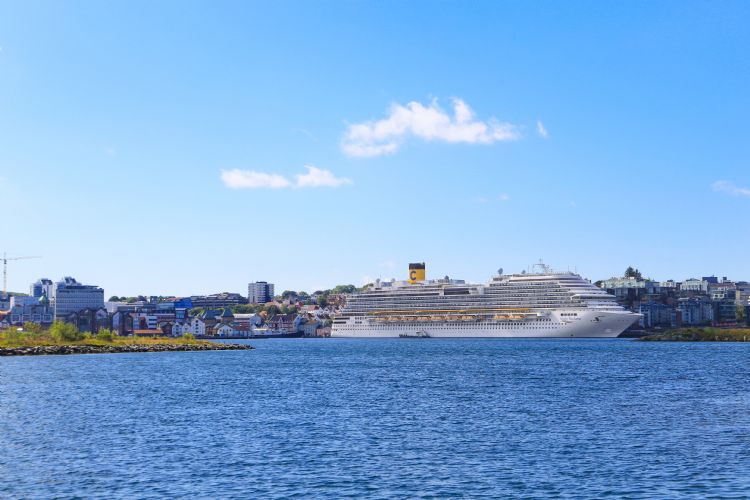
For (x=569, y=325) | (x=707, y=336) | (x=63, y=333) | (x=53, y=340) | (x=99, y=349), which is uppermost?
(x=63, y=333)

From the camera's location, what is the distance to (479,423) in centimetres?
4416

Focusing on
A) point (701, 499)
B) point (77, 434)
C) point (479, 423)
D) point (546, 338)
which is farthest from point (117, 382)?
point (546, 338)

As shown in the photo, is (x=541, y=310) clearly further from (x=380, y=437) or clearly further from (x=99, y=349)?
(x=380, y=437)

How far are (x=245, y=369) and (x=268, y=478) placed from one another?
6291 centimetres

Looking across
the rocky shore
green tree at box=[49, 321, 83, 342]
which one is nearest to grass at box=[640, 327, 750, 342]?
the rocky shore

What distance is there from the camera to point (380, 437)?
130 feet

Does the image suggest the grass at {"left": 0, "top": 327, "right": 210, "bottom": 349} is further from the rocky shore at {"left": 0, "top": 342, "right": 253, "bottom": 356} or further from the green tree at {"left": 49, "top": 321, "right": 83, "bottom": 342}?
the rocky shore at {"left": 0, "top": 342, "right": 253, "bottom": 356}

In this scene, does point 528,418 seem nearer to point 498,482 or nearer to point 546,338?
point 498,482

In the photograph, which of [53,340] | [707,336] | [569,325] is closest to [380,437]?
[53,340]

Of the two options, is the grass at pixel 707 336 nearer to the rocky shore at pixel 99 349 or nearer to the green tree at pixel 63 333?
the rocky shore at pixel 99 349

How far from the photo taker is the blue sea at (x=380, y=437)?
29531 millimetres

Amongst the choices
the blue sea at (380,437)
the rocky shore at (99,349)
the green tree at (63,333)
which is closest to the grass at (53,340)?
the green tree at (63,333)

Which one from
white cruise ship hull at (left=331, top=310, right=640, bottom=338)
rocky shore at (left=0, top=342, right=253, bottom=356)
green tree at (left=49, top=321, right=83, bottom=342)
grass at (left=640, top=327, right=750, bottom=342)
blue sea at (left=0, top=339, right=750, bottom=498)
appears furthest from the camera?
grass at (left=640, top=327, right=750, bottom=342)

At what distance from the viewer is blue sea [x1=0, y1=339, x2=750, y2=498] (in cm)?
2953
